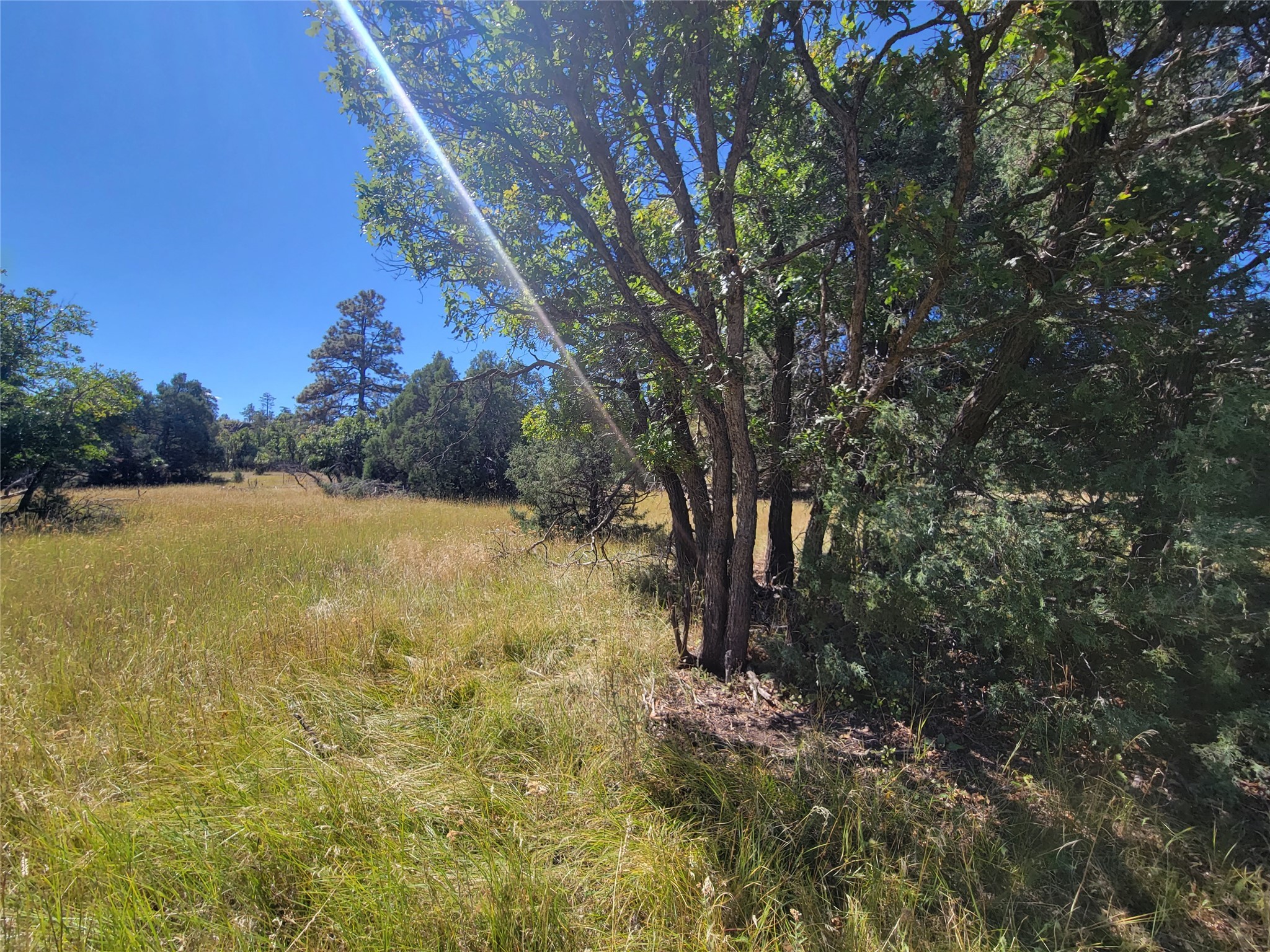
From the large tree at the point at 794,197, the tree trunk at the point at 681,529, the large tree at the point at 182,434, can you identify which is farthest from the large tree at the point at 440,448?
the large tree at the point at 182,434

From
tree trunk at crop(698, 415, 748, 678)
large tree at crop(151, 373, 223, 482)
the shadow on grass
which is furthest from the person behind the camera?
large tree at crop(151, 373, 223, 482)

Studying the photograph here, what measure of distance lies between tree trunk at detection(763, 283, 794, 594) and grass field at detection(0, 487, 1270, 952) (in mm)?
2057

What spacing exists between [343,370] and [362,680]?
4214 centimetres

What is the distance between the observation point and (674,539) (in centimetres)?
553

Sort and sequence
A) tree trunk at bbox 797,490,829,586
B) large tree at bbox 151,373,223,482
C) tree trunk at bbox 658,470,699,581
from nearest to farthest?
1. tree trunk at bbox 797,490,829,586
2. tree trunk at bbox 658,470,699,581
3. large tree at bbox 151,373,223,482

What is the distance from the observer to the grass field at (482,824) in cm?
172

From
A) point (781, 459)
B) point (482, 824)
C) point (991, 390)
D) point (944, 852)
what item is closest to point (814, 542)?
point (781, 459)

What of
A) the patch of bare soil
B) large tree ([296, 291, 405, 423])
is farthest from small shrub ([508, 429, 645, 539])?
large tree ([296, 291, 405, 423])

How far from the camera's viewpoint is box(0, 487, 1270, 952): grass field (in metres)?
1.72

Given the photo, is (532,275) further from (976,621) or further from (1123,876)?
(1123,876)

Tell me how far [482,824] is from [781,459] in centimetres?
319

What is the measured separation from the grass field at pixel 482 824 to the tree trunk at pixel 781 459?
2057 millimetres

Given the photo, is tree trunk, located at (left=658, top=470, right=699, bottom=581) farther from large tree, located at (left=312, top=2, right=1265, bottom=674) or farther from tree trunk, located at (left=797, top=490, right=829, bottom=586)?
tree trunk, located at (left=797, top=490, right=829, bottom=586)

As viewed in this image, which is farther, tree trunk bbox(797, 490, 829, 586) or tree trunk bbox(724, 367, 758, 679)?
Result: tree trunk bbox(797, 490, 829, 586)
